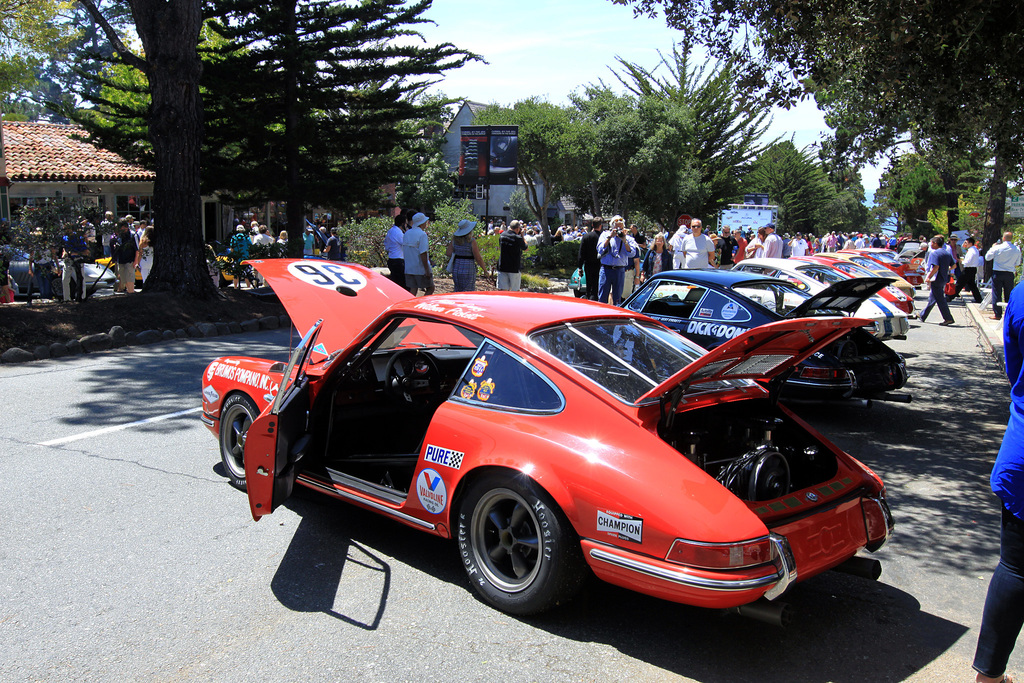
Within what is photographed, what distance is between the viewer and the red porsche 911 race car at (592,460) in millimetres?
3113

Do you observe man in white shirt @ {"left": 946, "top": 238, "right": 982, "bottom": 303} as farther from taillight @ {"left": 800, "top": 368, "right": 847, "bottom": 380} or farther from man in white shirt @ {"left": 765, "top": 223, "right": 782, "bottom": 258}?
taillight @ {"left": 800, "top": 368, "right": 847, "bottom": 380}

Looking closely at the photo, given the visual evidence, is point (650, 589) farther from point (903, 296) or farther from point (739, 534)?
point (903, 296)

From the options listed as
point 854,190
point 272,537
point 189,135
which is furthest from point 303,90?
point 854,190

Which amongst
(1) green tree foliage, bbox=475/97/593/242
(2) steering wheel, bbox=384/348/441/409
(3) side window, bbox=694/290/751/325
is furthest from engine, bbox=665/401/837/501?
(1) green tree foliage, bbox=475/97/593/242

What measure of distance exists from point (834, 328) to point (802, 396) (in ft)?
14.6

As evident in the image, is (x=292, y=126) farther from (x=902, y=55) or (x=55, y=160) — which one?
(x=55, y=160)

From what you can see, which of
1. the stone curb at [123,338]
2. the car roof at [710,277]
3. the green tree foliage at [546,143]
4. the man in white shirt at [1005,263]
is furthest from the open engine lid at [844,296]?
the green tree foliage at [546,143]

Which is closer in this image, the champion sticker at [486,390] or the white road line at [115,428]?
the champion sticker at [486,390]

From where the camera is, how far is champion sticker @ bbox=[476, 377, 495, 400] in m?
3.86

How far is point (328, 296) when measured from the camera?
518cm

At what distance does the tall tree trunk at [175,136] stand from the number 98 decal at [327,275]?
8.56 meters

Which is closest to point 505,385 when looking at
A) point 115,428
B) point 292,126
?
point 115,428

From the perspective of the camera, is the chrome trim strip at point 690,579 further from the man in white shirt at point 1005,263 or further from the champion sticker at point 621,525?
the man in white shirt at point 1005,263

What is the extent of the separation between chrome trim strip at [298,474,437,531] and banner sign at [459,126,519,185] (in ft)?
60.4
